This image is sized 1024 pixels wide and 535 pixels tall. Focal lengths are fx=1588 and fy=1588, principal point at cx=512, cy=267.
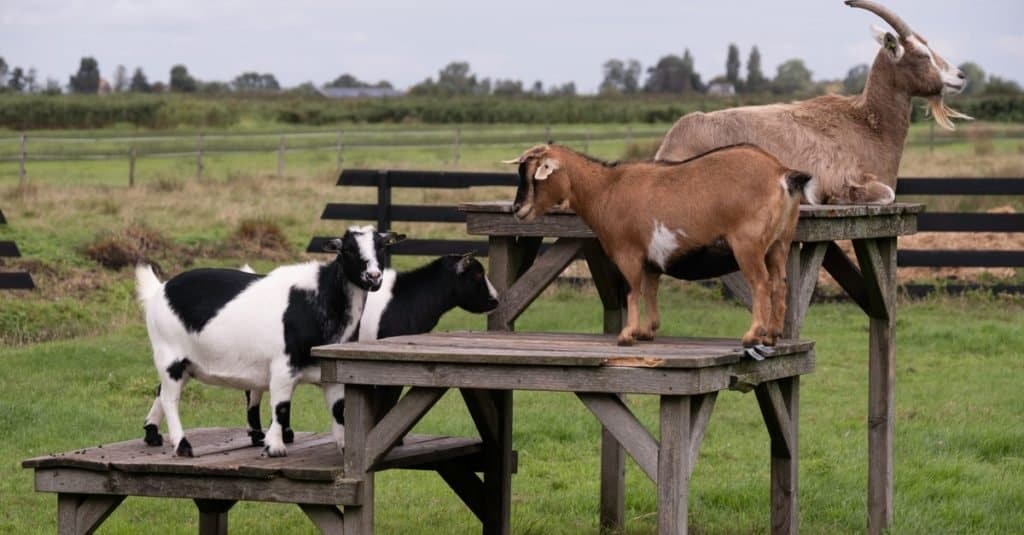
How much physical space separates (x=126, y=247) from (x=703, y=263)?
585 inches

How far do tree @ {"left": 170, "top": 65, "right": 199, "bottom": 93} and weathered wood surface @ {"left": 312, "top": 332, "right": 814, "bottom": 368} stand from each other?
98.5m

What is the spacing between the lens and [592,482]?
10.7 meters

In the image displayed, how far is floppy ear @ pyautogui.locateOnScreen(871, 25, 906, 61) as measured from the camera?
→ 868 cm

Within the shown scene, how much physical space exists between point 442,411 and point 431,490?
8.11 feet

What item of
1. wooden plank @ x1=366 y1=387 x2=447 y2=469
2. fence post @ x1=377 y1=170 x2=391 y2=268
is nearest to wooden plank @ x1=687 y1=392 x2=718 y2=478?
wooden plank @ x1=366 y1=387 x2=447 y2=469

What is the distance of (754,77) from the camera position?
11569 centimetres

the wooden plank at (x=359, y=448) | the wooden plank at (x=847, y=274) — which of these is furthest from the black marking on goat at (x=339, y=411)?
the wooden plank at (x=847, y=274)

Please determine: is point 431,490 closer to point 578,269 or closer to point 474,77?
point 578,269

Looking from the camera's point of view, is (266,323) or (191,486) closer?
(191,486)

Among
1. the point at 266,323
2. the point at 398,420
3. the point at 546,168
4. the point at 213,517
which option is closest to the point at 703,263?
the point at 546,168

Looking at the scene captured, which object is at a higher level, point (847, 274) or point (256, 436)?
point (847, 274)

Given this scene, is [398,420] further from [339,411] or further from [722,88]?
[722,88]

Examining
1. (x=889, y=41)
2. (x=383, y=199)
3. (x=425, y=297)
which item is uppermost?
(x=889, y=41)

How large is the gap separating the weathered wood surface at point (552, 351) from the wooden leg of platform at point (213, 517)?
147cm
